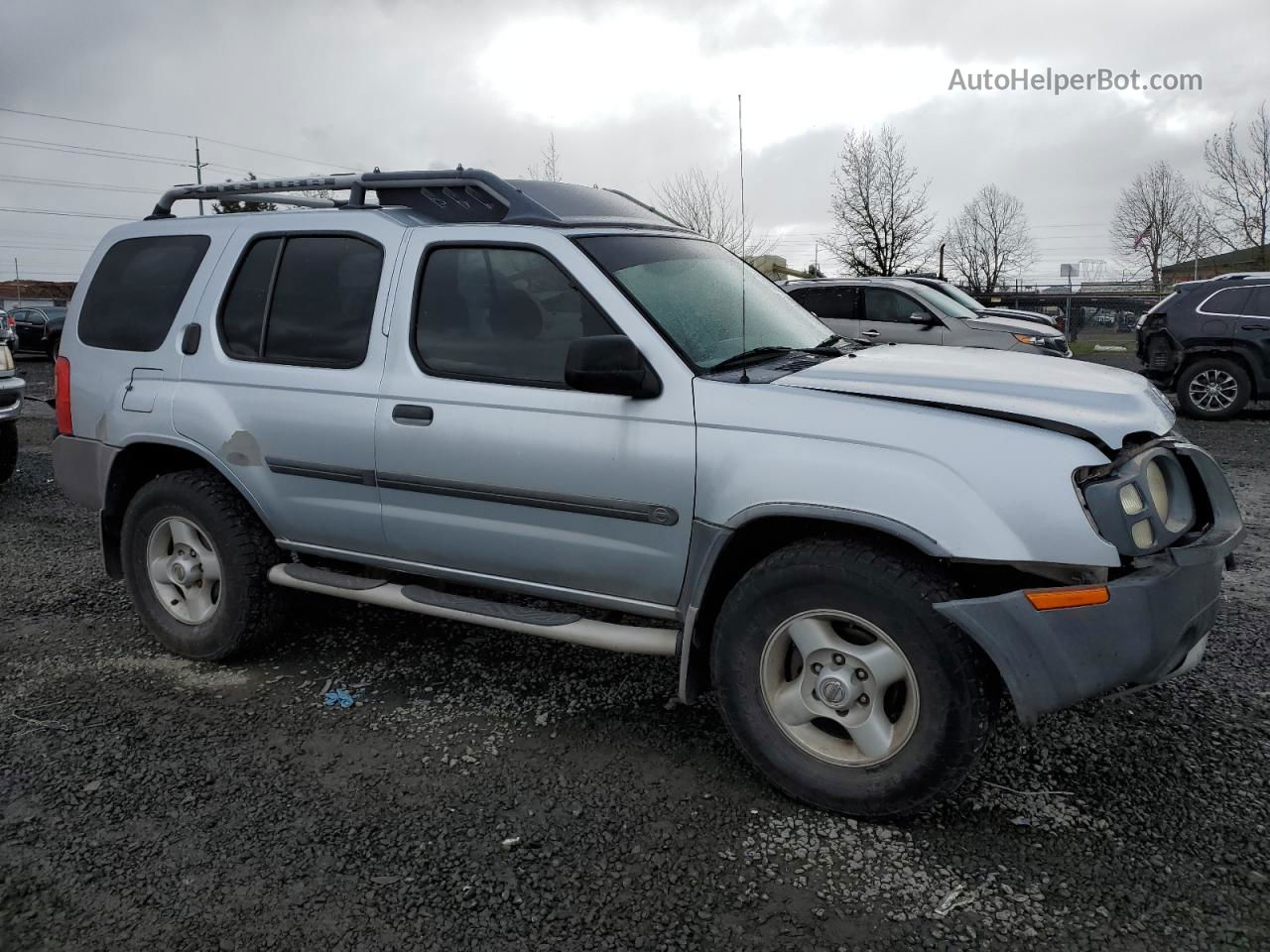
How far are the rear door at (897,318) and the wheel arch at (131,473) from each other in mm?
9347

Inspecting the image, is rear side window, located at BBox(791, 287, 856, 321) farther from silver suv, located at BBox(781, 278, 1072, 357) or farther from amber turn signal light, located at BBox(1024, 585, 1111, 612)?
amber turn signal light, located at BBox(1024, 585, 1111, 612)

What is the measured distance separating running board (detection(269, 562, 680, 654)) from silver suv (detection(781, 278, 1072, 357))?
9337 millimetres

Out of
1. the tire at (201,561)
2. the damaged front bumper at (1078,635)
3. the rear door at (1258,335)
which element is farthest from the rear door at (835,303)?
the damaged front bumper at (1078,635)

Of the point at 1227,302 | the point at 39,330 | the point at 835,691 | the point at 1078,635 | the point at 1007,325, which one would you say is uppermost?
the point at 39,330

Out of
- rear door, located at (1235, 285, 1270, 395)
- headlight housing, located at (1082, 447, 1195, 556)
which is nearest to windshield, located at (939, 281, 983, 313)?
rear door, located at (1235, 285, 1270, 395)

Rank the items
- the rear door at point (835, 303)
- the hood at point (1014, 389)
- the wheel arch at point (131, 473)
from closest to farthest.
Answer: the hood at point (1014, 389) < the wheel arch at point (131, 473) < the rear door at point (835, 303)

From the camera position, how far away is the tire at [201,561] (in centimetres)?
412

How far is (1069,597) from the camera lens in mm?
2617

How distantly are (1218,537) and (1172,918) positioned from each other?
108 cm

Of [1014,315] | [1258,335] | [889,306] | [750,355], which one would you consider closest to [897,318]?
[889,306]

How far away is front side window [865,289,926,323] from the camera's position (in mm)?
12486

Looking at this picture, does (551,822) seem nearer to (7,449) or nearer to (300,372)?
(300,372)

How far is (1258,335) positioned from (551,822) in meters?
11.7

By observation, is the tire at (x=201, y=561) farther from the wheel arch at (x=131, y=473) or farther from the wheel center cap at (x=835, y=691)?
the wheel center cap at (x=835, y=691)
